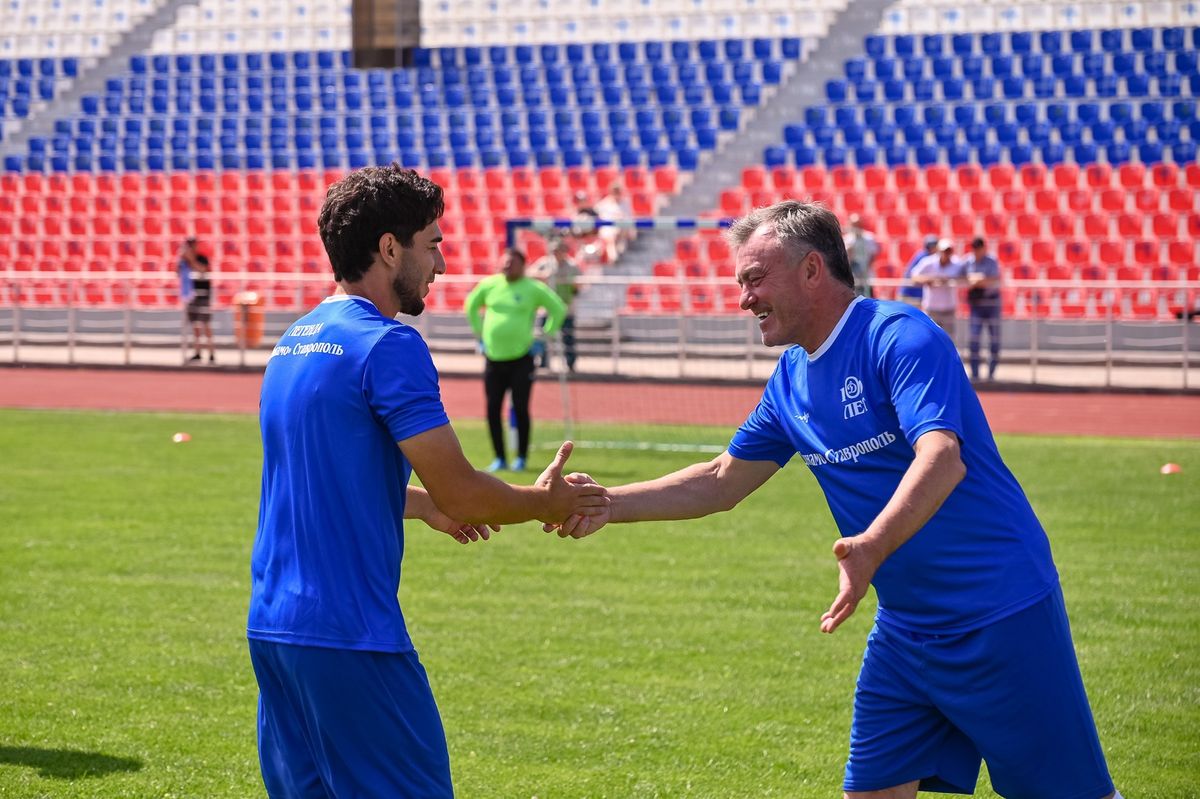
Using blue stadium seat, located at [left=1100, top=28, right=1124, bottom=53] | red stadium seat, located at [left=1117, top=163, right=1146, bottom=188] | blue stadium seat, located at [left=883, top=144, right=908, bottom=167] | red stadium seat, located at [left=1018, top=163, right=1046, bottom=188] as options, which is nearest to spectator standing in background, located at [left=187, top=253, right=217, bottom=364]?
blue stadium seat, located at [left=883, top=144, right=908, bottom=167]

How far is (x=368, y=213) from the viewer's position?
3.51 metres

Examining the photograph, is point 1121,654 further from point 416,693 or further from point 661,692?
point 416,693

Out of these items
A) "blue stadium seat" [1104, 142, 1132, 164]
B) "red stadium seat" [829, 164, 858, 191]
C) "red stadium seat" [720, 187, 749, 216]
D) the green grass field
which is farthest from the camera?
"red stadium seat" [720, 187, 749, 216]

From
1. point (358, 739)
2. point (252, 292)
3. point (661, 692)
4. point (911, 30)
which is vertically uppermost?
point (911, 30)

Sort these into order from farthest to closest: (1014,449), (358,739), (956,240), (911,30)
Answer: (911,30) < (956,240) < (1014,449) < (358,739)

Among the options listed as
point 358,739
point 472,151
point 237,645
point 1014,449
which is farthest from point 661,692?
point 472,151

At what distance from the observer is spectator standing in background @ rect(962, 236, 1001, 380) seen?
20.9 meters

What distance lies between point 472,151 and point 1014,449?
675 inches

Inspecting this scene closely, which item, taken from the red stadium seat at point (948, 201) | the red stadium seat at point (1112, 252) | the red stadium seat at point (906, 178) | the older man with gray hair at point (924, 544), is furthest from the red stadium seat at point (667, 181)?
the older man with gray hair at point (924, 544)

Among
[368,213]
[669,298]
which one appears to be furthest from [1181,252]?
[368,213]

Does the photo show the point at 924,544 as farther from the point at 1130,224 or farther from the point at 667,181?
the point at 667,181

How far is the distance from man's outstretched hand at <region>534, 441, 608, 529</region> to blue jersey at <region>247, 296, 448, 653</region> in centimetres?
54

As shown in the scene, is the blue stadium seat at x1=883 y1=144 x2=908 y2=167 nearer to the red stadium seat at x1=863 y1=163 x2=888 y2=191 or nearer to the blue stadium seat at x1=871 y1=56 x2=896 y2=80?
the red stadium seat at x1=863 y1=163 x2=888 y2=191

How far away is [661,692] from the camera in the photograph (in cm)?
697
